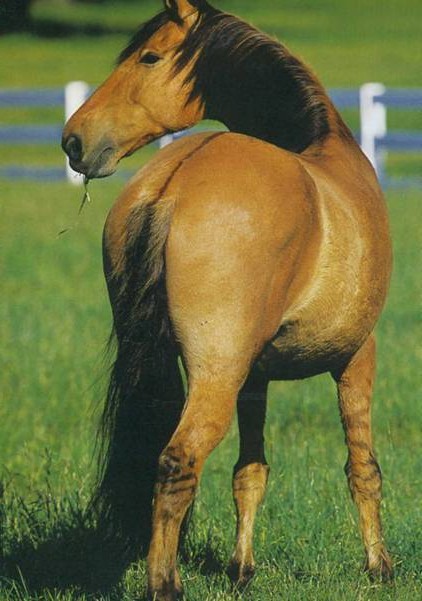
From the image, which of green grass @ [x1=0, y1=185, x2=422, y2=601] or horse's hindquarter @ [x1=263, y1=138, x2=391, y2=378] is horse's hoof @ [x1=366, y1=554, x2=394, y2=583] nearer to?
green grass @ [x1=0, y1=185, x2=422, y2=601]

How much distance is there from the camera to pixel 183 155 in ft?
13.5

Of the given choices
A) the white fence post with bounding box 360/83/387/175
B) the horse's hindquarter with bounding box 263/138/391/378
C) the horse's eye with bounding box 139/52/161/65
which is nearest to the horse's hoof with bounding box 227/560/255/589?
the horse's hindquarter with bounding box 263/138/391/378

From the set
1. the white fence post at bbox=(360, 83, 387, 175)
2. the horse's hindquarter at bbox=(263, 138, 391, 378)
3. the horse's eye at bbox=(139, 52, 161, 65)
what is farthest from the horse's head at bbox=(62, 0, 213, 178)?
the white fence post at bbox=(360, 83, 387, 175)

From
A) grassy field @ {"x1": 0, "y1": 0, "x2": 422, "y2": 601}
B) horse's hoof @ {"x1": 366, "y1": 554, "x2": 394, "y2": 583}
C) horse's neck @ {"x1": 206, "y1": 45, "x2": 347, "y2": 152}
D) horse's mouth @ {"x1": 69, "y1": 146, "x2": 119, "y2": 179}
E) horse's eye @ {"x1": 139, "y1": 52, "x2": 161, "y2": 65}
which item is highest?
horse's eye @ {"x1": 139, "y1": 52, "x2": 161, "y2": 65}

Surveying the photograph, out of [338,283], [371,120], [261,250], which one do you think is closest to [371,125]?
[371,120]

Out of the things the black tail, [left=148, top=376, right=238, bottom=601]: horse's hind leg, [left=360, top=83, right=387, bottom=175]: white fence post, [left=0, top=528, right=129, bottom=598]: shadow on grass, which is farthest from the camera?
[left=360, top=83, right=387, bottom=175]: white fence post

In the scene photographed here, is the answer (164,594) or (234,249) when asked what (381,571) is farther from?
(234,249)

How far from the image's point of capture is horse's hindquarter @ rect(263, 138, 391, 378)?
415cm

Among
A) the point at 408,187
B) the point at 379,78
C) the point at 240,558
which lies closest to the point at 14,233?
the point at 408,187

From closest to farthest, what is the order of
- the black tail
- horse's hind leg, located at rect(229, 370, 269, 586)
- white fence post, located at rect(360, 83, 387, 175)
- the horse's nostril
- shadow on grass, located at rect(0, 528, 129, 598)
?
the black tail
the horse's nostril
shadow on grass, located at rect(0, 528, 129, 598)
horse's hind leg, located at rect(229, 370, 269, 586)
white fence post, located at rect(360, 83, 387, 175)

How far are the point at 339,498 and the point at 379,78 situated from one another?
32528mm

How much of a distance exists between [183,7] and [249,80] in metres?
0.32

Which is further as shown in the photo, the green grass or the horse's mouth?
the green grass

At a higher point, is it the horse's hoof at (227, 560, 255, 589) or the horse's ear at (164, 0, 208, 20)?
the horse's ear at (164, 0, 208, 20)
